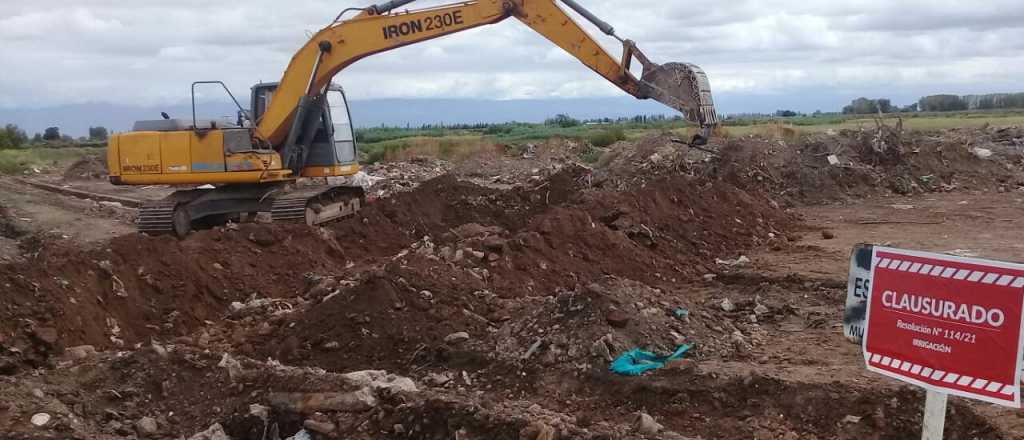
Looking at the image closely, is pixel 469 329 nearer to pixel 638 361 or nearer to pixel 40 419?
pixel 638 361

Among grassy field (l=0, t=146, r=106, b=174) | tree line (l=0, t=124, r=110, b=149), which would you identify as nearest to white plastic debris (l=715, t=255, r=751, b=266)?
grassy field (l=0, t=146, r=106, b=174)

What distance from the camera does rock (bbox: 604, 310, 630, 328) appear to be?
6.42m

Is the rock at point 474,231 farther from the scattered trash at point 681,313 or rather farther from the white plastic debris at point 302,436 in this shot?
the white plastic debris at point 302,436

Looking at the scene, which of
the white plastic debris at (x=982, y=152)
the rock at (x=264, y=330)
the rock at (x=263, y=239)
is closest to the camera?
the rock at (x=264, y=330)

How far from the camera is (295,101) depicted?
12.0 m

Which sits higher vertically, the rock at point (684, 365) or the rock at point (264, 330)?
the rock at point (684, 365)

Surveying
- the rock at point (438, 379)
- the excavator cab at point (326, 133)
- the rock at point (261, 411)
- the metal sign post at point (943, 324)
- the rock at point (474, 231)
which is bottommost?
the rock at point (438, 379)

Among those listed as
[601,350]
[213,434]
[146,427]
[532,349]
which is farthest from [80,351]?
[601,350]

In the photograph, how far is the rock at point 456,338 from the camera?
6.74 meters

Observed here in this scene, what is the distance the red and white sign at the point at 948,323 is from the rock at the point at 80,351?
552 centimetres

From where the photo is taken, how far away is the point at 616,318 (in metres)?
6.42

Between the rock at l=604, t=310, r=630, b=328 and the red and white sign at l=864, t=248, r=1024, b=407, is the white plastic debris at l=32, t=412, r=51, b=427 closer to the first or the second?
the rock at l=604, t=310, r=630, b=328

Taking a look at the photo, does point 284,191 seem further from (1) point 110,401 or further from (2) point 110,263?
(1) point 110,401

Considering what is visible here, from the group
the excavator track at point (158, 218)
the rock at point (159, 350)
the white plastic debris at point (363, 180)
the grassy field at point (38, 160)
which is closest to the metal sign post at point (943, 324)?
the rock at point (159, 350)
